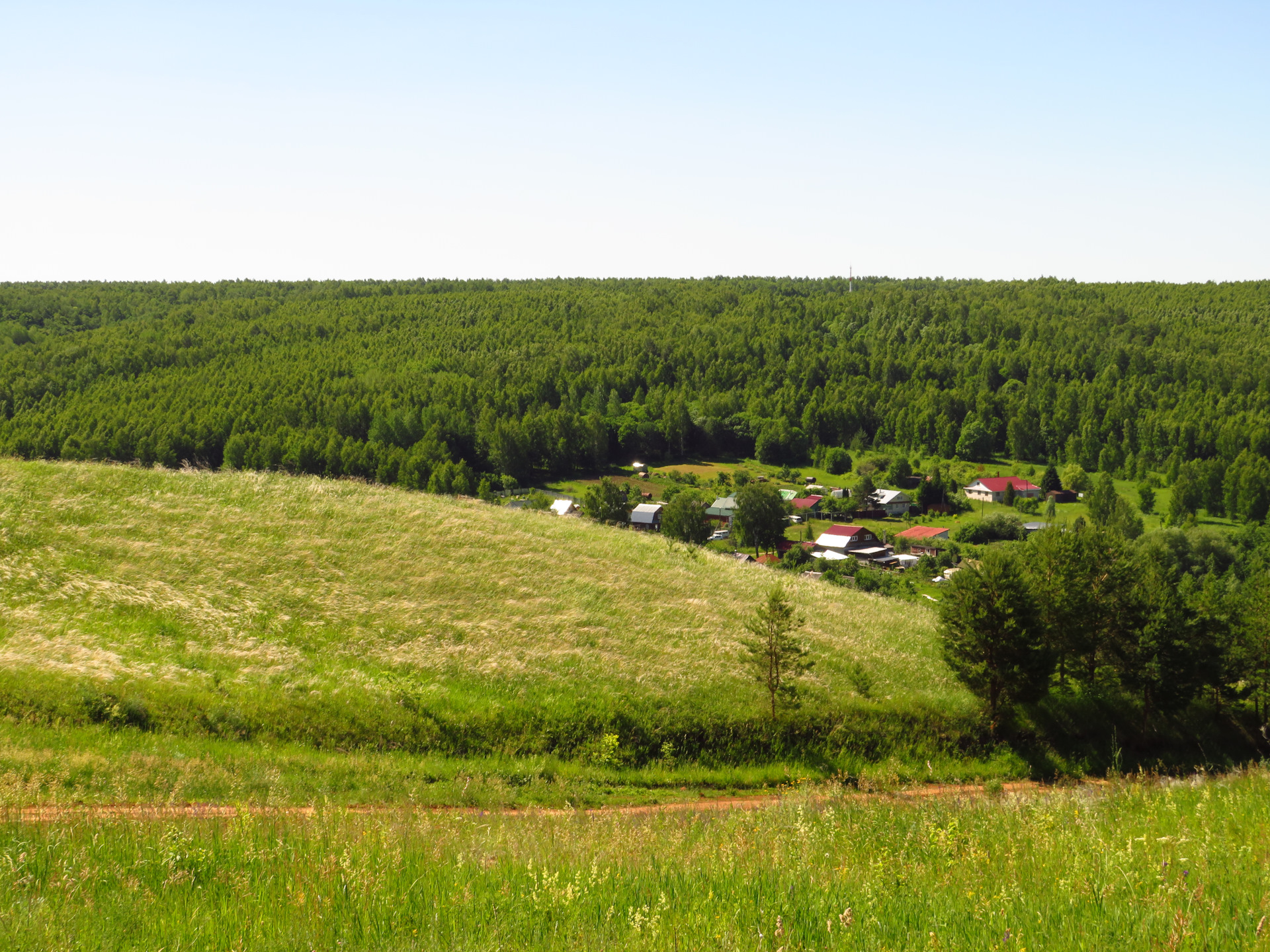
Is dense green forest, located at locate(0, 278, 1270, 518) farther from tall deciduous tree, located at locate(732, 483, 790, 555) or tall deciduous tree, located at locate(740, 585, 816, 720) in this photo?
tall deciduous tree, located at locate(740, 585, 816, 720)

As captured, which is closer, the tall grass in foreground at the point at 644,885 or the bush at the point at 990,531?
the tall grass in foreground at the point at 644,885

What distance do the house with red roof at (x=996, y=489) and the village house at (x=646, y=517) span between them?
6327cm

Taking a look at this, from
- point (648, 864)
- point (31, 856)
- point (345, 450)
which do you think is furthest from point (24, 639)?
point (345, 450)

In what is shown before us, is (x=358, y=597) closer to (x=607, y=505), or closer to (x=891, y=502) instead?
(x=607, y=505)

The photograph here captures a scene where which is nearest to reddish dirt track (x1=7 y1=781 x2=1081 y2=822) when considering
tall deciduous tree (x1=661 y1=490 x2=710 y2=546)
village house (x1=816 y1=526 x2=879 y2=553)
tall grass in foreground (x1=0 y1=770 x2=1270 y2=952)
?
tall grass in foreground (x1=0 y1=770 x2=1270 y2=952)

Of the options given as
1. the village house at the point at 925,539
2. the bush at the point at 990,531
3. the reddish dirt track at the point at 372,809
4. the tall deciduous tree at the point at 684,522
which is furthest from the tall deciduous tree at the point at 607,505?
the reddish dirt track at the point at 372,809

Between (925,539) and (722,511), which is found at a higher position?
(722,511)

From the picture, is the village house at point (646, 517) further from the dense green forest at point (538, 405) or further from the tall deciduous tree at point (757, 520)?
the dense green forest at point (538, 405)

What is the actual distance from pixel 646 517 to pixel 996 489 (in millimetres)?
68346

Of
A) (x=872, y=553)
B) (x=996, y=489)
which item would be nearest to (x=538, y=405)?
(x=872, y=553)

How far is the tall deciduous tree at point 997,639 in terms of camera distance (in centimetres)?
2375

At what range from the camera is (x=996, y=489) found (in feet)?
460

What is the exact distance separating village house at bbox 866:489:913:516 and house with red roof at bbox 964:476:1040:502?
1393cm

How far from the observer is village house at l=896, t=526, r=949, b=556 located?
107312mm
